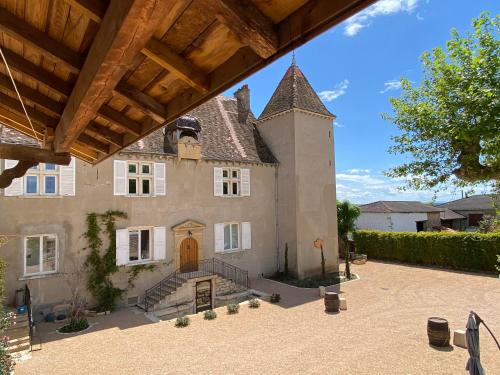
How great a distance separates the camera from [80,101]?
2.73 metres

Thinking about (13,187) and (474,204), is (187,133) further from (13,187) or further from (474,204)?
(474,204)

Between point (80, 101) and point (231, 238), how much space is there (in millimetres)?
15115

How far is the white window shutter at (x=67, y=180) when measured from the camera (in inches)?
491

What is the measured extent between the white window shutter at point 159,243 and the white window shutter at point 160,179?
1.79 metres

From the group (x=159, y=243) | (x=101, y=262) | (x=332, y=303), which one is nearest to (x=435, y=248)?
(x=332, y=303)

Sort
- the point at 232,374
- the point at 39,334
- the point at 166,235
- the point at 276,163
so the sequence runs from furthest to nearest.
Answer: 1. the point at 276,163
2. the point at 166,235
3. the point at 39,334
4. the point at 232,374

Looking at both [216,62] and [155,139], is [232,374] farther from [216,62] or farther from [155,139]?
[155,139]

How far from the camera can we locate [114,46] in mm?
1805

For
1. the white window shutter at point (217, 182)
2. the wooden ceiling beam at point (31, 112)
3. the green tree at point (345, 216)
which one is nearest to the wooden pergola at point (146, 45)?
the wooden ceiling beam at point (31, 112)

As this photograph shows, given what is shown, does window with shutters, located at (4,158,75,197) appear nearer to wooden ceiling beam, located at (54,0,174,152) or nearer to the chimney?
wooden ceiling beam, located at (54,0,174,152)

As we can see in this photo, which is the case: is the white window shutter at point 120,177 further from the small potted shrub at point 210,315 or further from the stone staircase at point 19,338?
the small potted shrub at point 210,315

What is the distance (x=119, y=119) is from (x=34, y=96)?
1024mm

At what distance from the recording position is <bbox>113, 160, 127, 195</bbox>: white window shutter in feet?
44.9

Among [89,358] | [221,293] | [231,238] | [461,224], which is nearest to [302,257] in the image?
[231,238]
